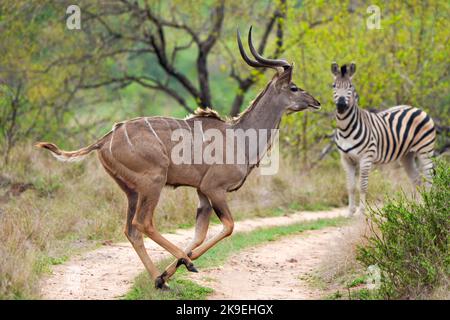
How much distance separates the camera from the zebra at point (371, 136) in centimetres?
1254

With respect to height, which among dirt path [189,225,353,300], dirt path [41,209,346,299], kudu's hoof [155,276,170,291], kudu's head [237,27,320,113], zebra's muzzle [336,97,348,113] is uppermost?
kudu's head [237,27,320,113]

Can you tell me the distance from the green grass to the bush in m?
1.69

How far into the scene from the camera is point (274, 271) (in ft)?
29.5

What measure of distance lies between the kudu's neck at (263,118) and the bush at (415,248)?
1.65 m

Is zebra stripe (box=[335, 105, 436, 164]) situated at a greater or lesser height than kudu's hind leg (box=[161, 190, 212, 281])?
greater

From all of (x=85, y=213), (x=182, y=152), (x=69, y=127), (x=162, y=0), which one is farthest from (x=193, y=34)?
(x=182, y=152)

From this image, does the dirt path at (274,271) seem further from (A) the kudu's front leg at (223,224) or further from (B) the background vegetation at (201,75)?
(B) the background vegetation at (201,75)

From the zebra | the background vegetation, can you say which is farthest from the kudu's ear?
the zebra

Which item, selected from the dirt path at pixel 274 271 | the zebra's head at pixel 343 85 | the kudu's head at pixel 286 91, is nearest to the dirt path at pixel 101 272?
the dirt path at pixel 274 271

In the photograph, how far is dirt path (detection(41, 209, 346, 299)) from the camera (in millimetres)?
7367

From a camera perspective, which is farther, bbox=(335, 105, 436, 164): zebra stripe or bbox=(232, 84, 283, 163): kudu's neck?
bbox=(335, 105, 436, 164): zebra stripe

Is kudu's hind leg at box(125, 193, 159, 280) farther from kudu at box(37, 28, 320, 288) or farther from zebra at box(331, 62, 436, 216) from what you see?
zebra at box(331, 62, 436, 216)

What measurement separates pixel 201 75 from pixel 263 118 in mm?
9798
